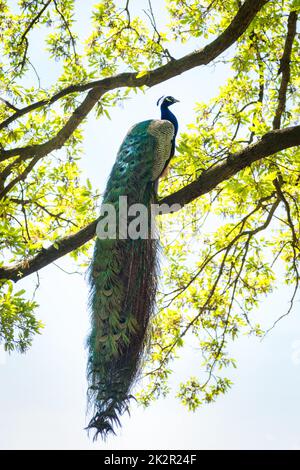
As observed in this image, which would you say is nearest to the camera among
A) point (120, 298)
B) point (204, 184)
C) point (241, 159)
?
point (241, 159)

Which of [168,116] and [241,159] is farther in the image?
[168,116]

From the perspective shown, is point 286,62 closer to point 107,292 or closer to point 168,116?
point 168,116

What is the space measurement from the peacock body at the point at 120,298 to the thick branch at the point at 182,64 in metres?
0.72

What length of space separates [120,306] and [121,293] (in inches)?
4.3

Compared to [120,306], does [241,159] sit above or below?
above

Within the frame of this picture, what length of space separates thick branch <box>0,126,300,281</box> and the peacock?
0.97 feet

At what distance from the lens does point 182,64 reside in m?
5.04

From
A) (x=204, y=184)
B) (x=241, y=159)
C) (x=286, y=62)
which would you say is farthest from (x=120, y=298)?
(x=286, y=62)

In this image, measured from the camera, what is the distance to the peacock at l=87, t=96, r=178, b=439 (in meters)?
4.55

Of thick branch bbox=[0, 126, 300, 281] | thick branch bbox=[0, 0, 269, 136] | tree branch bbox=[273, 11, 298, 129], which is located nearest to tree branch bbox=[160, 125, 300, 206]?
thick branch bbox=[0, 126, 300, 281]

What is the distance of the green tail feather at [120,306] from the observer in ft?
15.0

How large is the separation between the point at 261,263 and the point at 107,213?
2168 millimetres

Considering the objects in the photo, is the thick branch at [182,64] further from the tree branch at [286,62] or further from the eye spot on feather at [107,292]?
the eye spot on feather at [107,292]

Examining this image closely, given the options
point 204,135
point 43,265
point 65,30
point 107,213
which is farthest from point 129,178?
point 65,30
